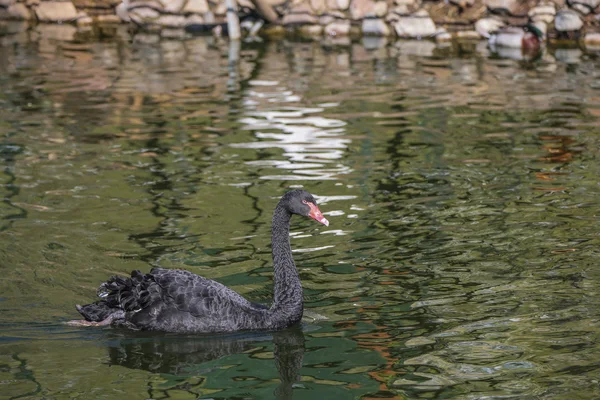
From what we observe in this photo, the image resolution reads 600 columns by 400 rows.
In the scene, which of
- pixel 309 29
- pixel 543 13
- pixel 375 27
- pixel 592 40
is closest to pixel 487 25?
pixel 543 13

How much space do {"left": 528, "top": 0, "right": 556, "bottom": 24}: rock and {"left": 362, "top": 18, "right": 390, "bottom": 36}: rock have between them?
3.44 metres

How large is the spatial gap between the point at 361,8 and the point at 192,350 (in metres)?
19.3

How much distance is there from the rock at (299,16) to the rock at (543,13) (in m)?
5.24

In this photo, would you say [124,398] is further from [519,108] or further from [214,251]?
[519,108]

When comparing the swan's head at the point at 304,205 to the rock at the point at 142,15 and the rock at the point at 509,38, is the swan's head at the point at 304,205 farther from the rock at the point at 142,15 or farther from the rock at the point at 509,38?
the rock at the point at 142,15

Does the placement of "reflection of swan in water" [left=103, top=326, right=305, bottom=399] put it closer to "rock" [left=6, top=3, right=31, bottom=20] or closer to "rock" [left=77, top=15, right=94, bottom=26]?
"rock" [left=77, top=15, right=94, bottom=26]

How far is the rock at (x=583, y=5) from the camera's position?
24922 mm

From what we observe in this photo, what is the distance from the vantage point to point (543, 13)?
2527 cm

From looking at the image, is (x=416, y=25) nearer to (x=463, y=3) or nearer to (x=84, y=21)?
(x=463, y=3)

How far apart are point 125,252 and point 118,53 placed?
567 inches

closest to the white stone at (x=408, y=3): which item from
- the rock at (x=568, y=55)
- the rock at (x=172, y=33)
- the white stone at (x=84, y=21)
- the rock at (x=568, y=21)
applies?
the rock at (x=568, y=21)

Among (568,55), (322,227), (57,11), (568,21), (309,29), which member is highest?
(57,11)

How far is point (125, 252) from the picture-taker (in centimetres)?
1060

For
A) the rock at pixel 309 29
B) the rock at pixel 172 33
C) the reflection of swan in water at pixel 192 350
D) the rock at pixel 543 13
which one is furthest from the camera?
the rock at pixel 172 33
